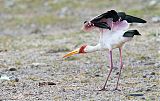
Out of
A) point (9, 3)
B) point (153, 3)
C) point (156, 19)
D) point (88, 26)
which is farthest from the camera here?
point (9, 3)

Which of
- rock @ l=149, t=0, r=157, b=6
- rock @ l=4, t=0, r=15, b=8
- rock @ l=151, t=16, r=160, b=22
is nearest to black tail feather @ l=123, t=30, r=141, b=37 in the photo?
rock @ l=151, t=16, r=160, b=22

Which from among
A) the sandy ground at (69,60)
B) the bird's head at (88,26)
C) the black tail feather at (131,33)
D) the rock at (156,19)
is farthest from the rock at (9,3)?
the black tail feather at (131,33)

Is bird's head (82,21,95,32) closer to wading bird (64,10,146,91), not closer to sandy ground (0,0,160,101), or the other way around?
wading bird (64,10,146,91)

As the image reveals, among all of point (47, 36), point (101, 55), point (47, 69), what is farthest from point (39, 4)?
point (47, 69)

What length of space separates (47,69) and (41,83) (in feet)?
6.78

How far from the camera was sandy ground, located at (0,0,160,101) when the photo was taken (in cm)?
859

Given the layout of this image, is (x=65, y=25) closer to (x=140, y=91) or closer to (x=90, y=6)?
(x=90, y=6)

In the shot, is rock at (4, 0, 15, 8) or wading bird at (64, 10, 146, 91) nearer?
wading bird at (64, 10, 146, 91)

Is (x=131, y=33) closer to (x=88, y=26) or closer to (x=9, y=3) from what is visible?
(x=88, y=26)

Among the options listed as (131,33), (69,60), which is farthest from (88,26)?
(69,60)

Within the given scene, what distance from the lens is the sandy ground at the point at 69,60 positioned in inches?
338

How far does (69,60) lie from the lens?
41.9 ft

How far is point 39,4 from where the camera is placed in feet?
84.0

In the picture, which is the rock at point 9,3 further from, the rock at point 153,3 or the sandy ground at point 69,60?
the rock at point 153,3
